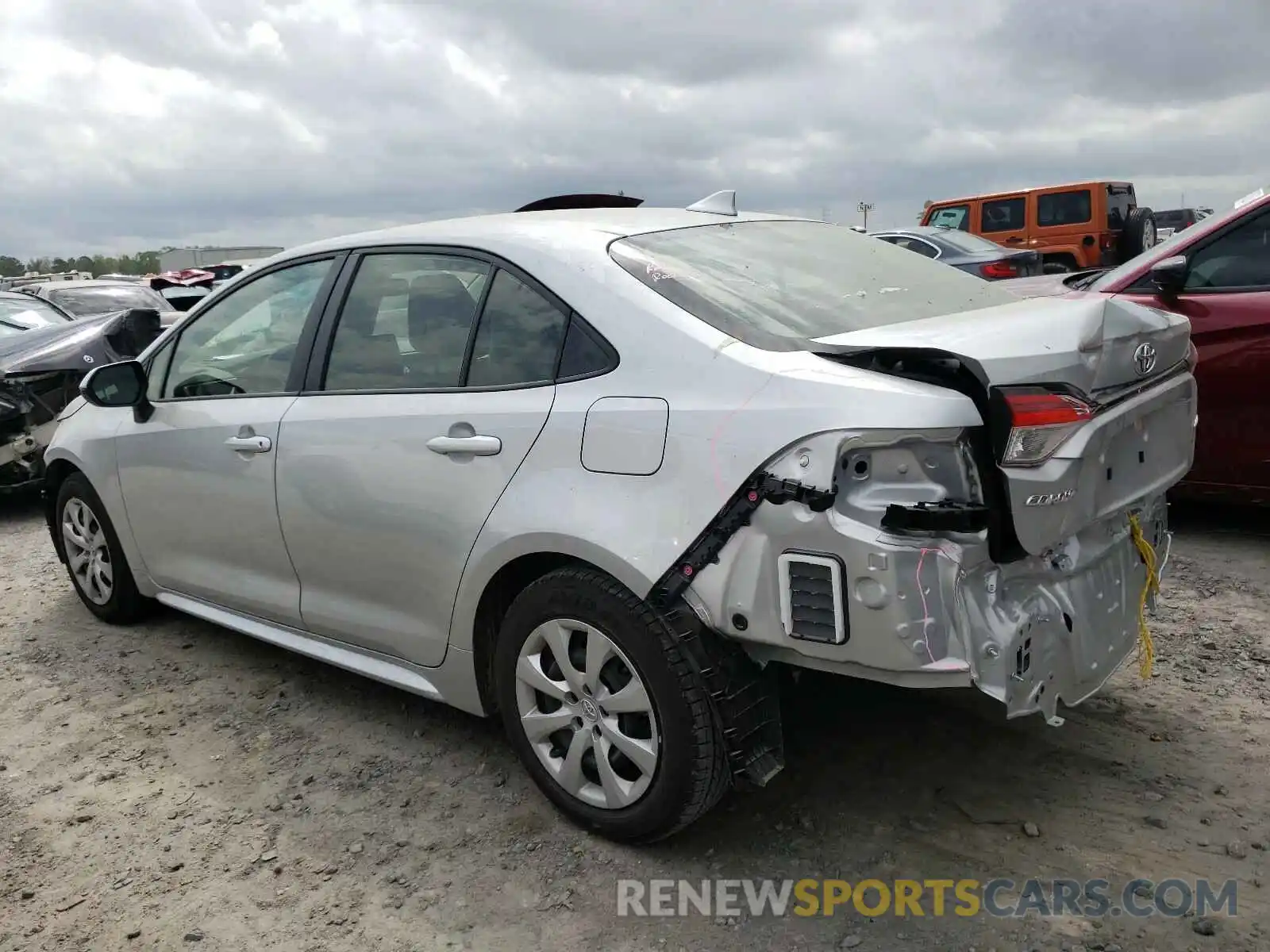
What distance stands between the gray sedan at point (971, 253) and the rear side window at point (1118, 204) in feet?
14.5

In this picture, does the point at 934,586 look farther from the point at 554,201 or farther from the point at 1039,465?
the point at 554,201

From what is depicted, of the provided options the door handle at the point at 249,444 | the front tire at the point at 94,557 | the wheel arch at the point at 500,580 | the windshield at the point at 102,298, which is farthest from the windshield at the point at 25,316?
the wheel arch at the point at 500,580

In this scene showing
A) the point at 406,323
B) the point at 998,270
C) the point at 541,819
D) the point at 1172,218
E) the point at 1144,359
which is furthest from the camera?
the point at 1172,218

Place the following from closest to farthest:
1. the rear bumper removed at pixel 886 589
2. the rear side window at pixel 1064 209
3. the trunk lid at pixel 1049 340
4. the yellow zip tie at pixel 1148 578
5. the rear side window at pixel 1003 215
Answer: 1. the rear bumper removed at pixel 886 589
2. the trunk lid at pixel 1049 340
3. the yellow zip tie at pixel 1148 578
4. the rear side window at pixel 1064 209
5. the rear side window at pixel 1003 215

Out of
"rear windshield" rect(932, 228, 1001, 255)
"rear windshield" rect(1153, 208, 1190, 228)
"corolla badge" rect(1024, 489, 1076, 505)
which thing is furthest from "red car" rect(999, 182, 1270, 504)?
"rear windshield" rect(1153, 208, 1190, 228)

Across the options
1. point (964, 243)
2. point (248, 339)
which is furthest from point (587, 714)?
point (964, 243)

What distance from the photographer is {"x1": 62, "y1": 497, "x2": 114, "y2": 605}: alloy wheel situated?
444cm

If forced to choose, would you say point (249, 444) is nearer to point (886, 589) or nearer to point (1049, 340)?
point (886, 589)

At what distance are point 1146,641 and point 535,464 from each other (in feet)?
5.74

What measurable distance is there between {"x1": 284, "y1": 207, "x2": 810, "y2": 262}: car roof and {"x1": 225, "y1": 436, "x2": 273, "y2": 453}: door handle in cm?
67

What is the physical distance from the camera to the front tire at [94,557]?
14.3ft

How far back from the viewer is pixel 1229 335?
4.42 metres

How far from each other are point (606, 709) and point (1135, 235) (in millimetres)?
15927

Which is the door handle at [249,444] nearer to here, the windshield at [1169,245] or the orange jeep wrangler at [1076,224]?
the windshield at [1169,245]
